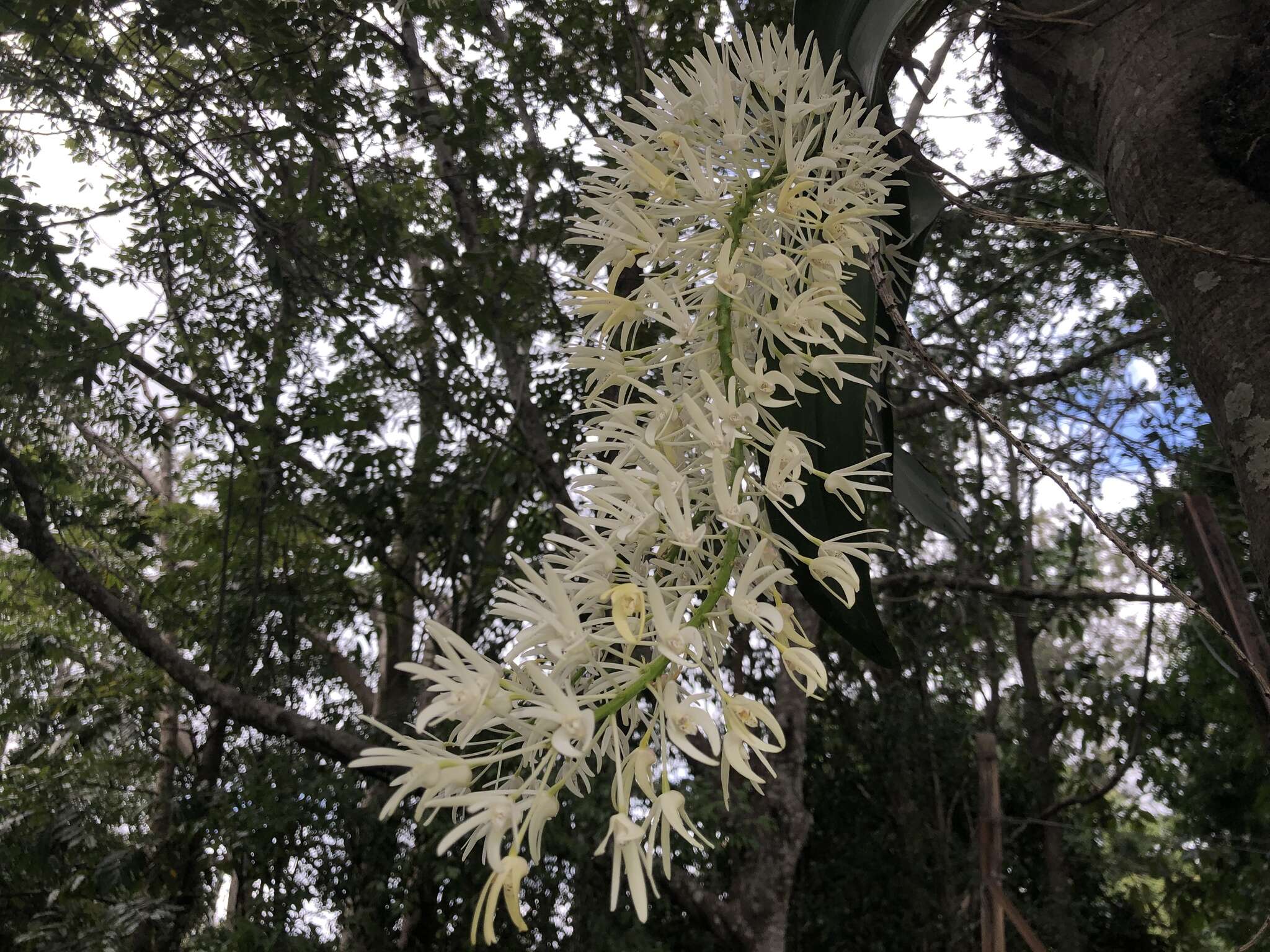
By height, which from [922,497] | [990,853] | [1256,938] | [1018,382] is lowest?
[1256,938]

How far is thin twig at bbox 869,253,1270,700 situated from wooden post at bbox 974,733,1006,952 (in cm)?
85

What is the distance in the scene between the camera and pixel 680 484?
48cm

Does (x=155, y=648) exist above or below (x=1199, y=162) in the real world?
above

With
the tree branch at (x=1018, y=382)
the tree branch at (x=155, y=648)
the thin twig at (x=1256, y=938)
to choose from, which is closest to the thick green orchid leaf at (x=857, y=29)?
the thin twig at (x=1256, y=938)

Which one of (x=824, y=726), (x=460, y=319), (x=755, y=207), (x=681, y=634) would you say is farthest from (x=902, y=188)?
(x=824, y=726)

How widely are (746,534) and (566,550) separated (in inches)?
5.4

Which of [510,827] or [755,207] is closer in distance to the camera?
[510,827]

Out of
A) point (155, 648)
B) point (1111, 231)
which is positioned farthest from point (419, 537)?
point (1111, 231)

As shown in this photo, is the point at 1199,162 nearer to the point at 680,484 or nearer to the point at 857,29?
the point at 857,29

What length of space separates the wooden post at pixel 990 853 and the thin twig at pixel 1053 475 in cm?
85

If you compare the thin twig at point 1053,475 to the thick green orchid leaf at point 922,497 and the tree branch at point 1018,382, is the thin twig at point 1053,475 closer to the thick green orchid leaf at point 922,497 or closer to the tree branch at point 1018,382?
the thick green orchid leaf at point 922,497

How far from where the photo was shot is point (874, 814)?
15.5ft

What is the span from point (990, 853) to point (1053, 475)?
3.64ft

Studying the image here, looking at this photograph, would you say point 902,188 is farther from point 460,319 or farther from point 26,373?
point 26,373
